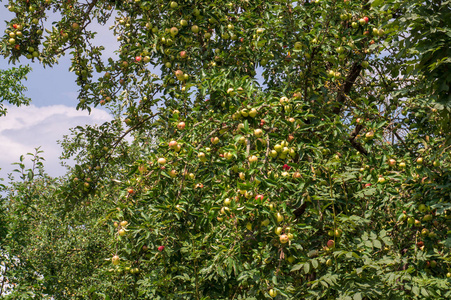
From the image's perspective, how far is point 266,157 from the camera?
3539 mm

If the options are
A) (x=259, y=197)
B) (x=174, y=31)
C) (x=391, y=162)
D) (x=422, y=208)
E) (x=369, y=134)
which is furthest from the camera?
(x=174, y=31)

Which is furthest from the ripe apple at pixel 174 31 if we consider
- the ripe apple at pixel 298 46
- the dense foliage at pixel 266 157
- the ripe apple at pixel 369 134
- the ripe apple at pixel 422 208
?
the ripe apple at pixel 422 208

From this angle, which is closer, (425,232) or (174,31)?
(425,232)

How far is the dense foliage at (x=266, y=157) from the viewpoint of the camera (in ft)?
11.4

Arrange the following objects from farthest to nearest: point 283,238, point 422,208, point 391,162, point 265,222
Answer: point 391,162, point 422,208, point 265,222, point 283,238

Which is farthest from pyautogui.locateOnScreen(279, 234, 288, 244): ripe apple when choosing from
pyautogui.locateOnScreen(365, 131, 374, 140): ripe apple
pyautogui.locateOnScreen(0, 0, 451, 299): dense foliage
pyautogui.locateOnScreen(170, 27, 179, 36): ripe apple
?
pyautogui.locateOnScreen(170, 27, 179, 36): ripe apple

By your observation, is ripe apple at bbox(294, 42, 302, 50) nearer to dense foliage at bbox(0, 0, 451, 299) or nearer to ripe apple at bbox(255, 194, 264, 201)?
dense foliage at bbox(0, 0, 451, 299)

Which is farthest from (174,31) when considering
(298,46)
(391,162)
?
(391,162)

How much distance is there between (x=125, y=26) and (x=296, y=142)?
3.67m

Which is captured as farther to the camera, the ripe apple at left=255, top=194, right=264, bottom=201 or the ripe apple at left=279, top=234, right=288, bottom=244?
the ripe apple at left=279, top=234, right=288, bottom=244

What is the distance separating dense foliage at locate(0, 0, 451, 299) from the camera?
3461 mm

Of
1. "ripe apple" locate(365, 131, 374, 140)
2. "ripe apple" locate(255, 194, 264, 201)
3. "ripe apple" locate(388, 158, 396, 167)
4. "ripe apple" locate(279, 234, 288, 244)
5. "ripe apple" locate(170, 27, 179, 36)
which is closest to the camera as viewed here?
"ripe apple" locate(255, 194, 264, 201)

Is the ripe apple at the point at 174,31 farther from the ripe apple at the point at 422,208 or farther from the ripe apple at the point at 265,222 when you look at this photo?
the ripe apple at the point at 422,208

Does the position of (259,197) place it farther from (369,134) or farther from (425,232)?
(425,232)
